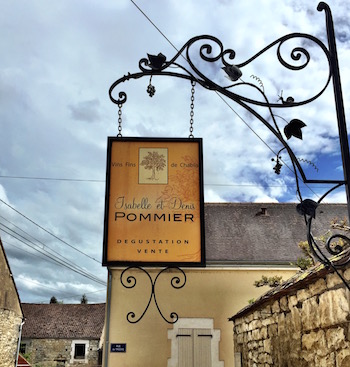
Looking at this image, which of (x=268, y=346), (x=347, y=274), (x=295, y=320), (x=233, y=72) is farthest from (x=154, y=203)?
(x=268, y=346)

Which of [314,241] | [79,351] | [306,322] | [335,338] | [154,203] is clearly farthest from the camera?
[79,351]

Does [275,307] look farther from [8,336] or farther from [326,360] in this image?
[8,336]

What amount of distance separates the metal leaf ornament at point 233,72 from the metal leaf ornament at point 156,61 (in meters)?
0.46

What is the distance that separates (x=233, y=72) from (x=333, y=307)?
6.44ft

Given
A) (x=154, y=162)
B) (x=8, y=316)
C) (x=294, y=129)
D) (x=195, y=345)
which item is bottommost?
(x=195, y=345)

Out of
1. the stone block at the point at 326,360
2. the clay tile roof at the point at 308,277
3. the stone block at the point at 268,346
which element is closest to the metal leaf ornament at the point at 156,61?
the clay tile roof at the point at 308,277

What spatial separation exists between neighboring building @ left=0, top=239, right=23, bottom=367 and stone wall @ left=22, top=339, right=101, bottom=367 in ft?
34.8

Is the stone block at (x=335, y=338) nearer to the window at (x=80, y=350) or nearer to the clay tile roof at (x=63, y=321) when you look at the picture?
the clay tile roof at (x=63, y=321)

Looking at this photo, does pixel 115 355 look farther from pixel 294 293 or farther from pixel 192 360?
pixel 294 293

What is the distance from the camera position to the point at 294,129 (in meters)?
3.13

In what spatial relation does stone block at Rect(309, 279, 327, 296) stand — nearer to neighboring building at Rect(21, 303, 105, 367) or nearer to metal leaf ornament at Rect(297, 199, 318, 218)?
metal leaf ornament at Rect(297, 199, 318, 218)

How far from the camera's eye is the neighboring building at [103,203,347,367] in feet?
38.8

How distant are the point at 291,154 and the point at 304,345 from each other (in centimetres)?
219

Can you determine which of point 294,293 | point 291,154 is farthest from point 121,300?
point 291,154
